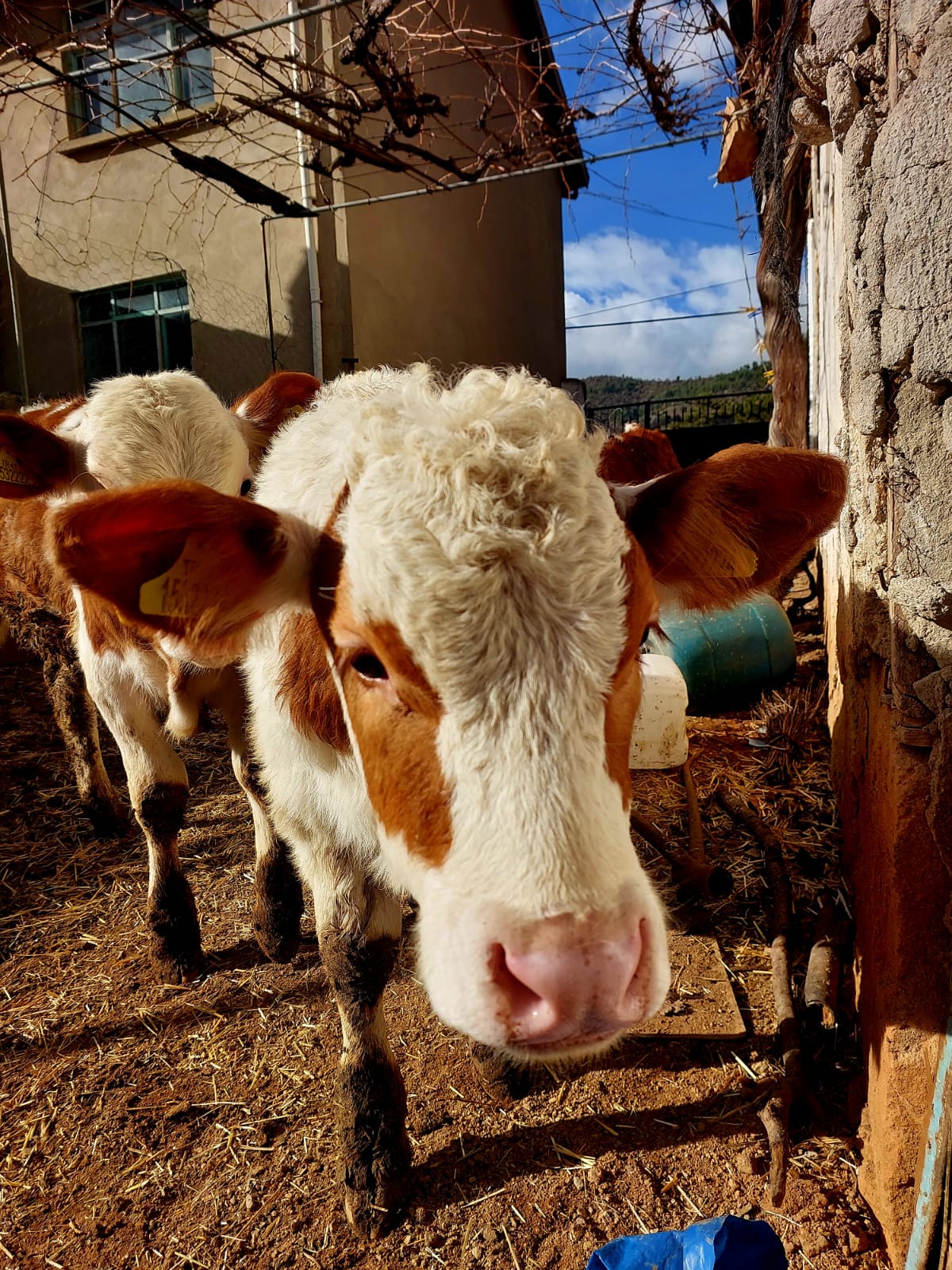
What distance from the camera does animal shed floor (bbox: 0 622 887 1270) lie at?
6.26 ft

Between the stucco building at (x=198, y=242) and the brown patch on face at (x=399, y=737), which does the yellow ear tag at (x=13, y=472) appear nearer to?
the brown patch on face at (x=399, y=737)

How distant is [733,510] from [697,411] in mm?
22705

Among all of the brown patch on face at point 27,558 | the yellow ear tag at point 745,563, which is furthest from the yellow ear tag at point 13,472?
the yellow ear tag at point 745,563

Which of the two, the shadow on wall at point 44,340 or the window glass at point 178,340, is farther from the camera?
the shadow on wall at point 44,340

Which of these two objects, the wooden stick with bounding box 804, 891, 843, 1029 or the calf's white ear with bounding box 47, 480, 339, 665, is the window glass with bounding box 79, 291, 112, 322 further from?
the wooden stick with bounding box 804, 891, 843, 1029

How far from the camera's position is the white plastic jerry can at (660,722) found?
3100 mm

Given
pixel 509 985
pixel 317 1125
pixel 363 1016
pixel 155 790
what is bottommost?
pixel 317 1125

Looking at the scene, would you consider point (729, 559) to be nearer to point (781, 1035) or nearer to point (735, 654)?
point (781, 1035)

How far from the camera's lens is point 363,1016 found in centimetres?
213

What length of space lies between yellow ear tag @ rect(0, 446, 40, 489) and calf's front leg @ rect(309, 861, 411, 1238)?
196cm

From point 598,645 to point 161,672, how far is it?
2.27 m

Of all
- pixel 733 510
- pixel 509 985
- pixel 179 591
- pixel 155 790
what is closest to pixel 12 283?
pixel 155 790

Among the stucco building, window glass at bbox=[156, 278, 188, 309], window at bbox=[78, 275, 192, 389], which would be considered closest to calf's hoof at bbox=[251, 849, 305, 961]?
the stucco building

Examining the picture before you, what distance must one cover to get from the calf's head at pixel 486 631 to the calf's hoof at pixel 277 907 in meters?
1.54
